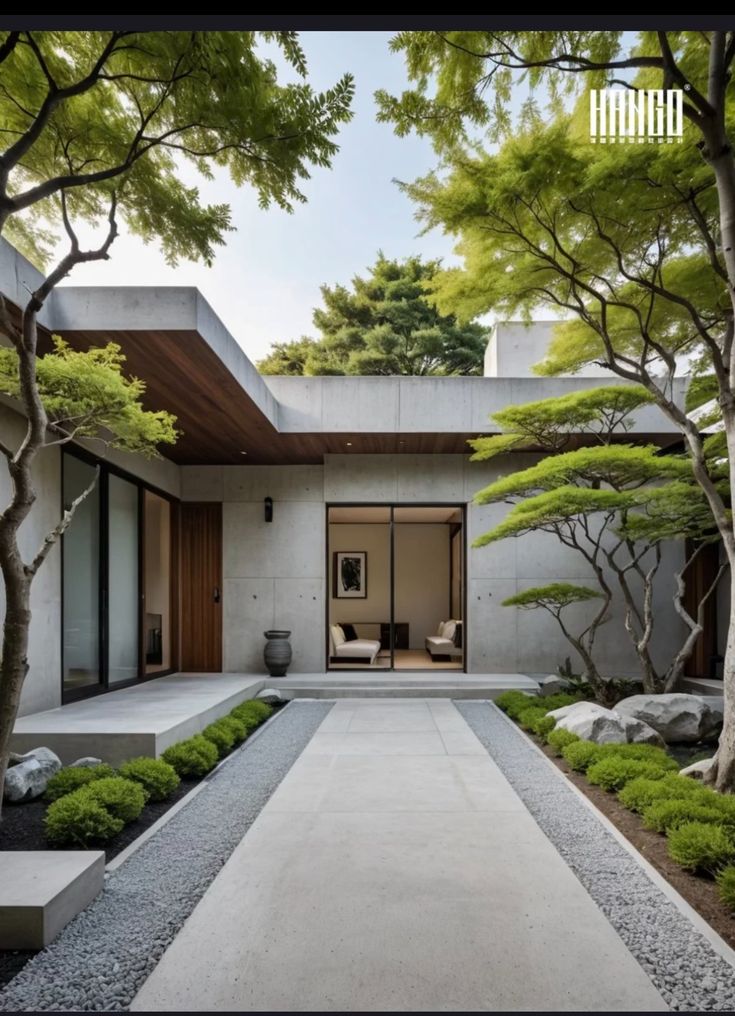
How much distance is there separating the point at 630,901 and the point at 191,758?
3080mm

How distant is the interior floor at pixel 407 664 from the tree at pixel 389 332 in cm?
1027

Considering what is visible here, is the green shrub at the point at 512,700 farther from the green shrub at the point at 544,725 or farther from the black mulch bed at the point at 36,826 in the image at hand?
the black mulch bed at the point at 36,826

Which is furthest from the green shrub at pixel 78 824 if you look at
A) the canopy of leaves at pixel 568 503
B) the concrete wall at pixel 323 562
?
the concrete wall at pixel 323 562

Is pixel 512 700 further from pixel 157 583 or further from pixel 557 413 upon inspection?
pixel 157 583

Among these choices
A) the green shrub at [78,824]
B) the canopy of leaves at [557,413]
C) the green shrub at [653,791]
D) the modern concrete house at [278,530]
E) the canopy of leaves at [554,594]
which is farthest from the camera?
the canopy of leaves at [554,594]

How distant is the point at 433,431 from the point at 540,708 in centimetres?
363

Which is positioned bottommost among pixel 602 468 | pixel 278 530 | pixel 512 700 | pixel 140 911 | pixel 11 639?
pixel 512 700

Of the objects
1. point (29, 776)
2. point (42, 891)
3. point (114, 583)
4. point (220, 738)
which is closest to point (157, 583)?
point (114, 583)

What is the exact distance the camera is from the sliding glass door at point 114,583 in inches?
267

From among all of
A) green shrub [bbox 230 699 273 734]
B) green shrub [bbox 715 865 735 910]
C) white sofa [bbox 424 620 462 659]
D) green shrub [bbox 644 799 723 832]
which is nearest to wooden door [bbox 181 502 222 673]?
green shrub [bbox 230 699 273 734]

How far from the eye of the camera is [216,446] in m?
8.79

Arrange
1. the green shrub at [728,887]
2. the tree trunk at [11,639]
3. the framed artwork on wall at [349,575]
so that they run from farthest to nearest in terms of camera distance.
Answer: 1. the framed artwork on wall at [349,575]
2. the tree trunk at [11,639]
3. the green shrub at [728,887]

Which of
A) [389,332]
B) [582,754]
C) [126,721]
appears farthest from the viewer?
[389,332]

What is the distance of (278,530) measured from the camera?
32.1ft
